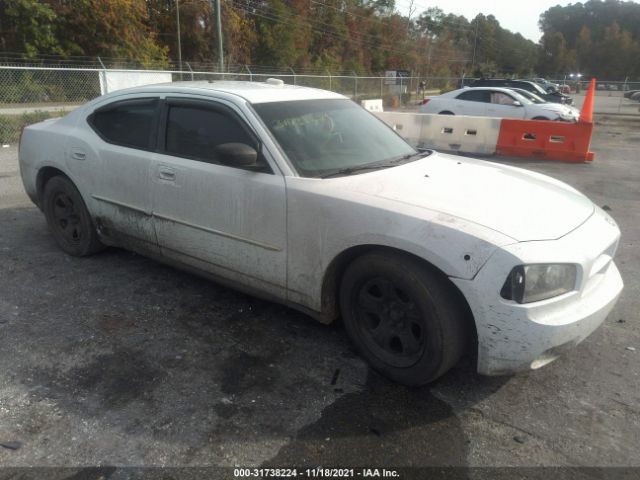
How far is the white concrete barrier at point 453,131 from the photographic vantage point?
1099 cm

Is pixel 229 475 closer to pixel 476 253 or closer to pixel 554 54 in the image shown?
pixel 476 253

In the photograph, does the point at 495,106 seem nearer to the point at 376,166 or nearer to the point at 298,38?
the point at 376,166

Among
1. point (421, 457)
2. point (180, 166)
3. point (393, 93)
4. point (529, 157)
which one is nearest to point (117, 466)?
point (421, 457)

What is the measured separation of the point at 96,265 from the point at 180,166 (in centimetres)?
154

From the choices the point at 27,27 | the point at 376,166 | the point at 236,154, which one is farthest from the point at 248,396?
the point at 27,27

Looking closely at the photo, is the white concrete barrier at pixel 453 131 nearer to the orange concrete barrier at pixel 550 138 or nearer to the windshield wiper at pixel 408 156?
the orange concrete barrier at pixel 550 138

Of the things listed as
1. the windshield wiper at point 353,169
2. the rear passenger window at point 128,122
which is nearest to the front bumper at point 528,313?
the windshield wiper at point 353,169

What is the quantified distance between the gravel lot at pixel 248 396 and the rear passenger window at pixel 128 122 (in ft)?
3.85

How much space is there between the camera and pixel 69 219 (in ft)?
15.0

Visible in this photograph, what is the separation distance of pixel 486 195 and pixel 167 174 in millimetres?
2179

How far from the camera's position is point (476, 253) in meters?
2.40

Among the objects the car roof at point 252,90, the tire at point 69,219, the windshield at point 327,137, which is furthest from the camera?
the tire at point 69,219

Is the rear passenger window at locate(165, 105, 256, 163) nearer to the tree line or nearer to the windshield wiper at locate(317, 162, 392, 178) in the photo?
the windshield wiper at locate(317, 162, 392, 178)

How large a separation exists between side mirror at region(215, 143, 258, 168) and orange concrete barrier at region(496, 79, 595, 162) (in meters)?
8.99
